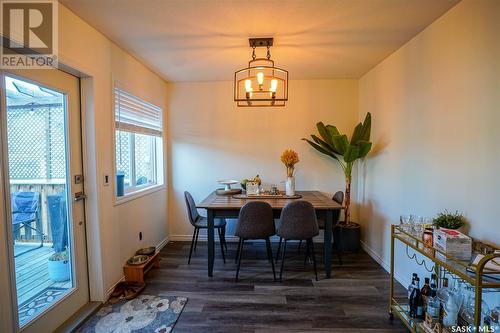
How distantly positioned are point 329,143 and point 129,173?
2848 millimetres

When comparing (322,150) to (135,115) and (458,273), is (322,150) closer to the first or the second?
(458,273)

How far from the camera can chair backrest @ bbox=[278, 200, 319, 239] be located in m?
2.73

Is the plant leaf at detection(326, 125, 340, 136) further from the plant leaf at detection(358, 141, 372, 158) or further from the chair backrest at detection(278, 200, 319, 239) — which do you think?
the chair backrest at detection(278, 200, 319, 239)

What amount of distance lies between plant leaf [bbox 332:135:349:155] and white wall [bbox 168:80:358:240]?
20.7 inches

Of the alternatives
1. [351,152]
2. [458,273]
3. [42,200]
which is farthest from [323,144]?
[42,200]

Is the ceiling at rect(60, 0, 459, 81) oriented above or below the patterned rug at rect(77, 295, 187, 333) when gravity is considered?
above

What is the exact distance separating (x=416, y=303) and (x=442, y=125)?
1510mm

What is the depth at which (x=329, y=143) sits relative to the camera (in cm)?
373

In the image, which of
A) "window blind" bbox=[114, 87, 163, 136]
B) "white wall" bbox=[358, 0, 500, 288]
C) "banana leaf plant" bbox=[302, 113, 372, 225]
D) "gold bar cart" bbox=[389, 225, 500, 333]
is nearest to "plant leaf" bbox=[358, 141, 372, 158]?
"banana leaf plant" bbox=[302, 113, 372, 225]

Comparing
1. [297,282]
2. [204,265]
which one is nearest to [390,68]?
A: [297,282]

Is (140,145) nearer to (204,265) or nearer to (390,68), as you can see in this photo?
(204,265)

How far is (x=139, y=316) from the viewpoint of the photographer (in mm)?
2211

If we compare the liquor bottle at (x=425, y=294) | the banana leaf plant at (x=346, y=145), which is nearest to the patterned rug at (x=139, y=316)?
the liquor bottle at (x=425, y=294)

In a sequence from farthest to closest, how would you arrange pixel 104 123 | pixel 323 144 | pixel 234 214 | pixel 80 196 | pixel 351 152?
pixel 323 144, pixel 351 152, pixel 234 214, pixel 104 123, pixel 80 196
